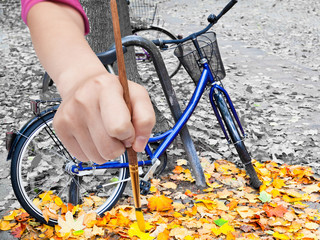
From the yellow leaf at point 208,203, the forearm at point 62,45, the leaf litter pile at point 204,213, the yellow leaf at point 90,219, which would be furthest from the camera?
the yellow leaf at point 208,203

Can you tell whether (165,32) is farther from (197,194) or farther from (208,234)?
(208,234)

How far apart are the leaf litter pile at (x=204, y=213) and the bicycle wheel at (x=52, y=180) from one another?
6cm

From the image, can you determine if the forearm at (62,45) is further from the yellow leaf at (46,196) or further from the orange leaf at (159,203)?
the yellow leaf at (46,196)

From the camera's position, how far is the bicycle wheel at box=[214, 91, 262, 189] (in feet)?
11.4

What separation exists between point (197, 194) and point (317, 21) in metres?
9.98

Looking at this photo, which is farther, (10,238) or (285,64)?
(285,64)

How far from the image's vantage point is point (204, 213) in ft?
10.4

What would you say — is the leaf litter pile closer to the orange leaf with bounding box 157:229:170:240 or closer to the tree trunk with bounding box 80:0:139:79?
the orange leaf with bounding box 157:229:170:240

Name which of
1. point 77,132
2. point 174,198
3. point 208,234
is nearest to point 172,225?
point 208,234

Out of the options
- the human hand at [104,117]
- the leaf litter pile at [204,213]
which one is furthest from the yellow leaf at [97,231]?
the human hand at [104,117]

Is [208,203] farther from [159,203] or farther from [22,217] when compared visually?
[22,217]

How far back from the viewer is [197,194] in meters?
3.61

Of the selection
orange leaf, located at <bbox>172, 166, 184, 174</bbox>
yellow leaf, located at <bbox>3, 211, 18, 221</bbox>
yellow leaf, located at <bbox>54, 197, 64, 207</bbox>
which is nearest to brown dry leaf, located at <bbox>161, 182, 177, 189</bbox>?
orange leaf, located at <bbox>172, 166, 184, 174</bbox>

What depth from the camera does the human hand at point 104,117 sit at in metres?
0.57
